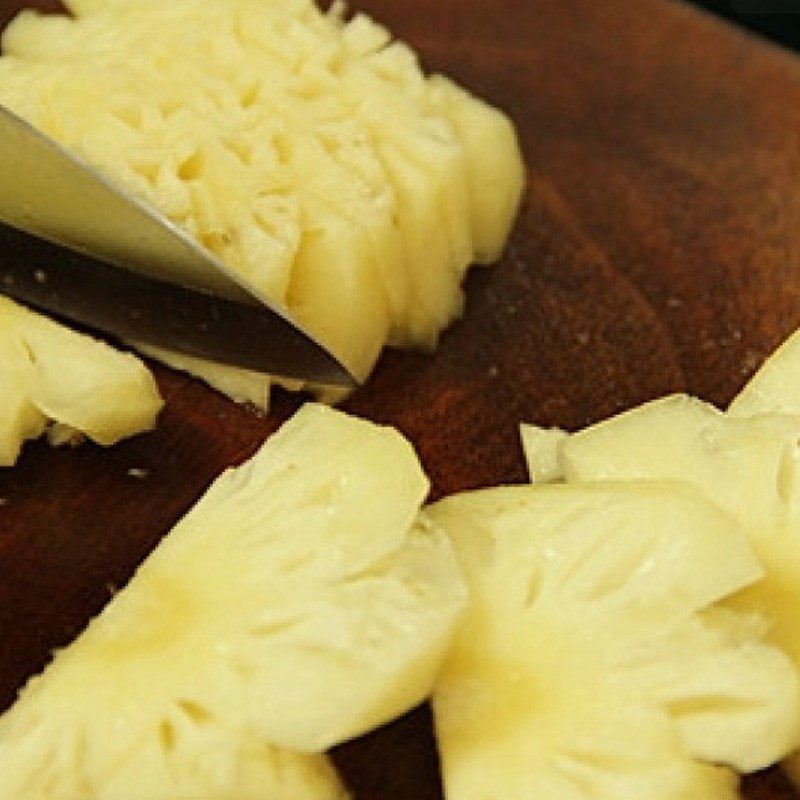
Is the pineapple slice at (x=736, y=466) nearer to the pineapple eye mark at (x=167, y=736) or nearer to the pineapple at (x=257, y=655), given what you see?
the pineapple at (x=257, y=655)

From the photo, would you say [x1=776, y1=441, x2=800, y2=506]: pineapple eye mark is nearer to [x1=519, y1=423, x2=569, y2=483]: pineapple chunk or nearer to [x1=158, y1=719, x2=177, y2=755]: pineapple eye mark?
[x1=519, y1=423, x2=569, y2=483]: pineapple chunk

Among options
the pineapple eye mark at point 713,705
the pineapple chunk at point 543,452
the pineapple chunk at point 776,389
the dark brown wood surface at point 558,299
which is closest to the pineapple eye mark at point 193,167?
the dark brown wood surface at point 558,299

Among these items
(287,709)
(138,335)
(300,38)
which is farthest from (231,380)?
(287,709)

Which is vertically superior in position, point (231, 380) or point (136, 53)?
point (136, 53)

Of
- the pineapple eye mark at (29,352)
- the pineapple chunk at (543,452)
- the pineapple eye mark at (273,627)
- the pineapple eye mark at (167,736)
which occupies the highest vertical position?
the pineapple eye mark at (273,627)

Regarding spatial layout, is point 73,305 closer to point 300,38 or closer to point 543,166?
point 300,38

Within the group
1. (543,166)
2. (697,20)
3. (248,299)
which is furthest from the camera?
(697,20)

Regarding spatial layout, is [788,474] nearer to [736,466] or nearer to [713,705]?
[736,466]
